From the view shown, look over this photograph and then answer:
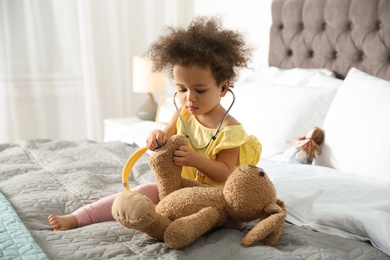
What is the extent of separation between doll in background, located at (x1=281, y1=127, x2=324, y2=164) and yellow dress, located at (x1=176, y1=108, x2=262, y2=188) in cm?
44

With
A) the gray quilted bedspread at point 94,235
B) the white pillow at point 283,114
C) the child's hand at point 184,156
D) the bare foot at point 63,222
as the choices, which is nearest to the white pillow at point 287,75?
the white pillow at point 283,114

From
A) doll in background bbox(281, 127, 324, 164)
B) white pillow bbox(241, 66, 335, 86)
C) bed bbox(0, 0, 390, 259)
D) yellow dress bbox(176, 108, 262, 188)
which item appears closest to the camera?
bed bbox(0, 0, 390, 259)

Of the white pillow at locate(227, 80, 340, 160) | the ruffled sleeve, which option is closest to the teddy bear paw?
the ruffled sleeve

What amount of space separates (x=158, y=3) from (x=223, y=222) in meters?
2.93

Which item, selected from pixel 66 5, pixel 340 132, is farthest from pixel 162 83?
pixel 340 132

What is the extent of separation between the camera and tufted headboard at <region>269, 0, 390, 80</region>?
1.97 m

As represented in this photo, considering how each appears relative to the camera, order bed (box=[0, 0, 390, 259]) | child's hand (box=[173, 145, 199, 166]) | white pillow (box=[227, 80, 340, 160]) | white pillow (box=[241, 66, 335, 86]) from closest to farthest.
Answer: bed (box=[0, 0, 390, 259]) → child's hand (box=[173, 145, 199, 166]) → white pillow (box=[227, 80, 340, 160]) → white pillow (box=[241, 66, 335, 86])

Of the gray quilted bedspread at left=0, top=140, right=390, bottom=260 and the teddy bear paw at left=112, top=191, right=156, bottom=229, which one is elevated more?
the teddy bear paw at left=112, top=191, right=156, bottom=229

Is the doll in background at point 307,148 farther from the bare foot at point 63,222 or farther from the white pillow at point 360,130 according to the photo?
the bare foot at point 63,222

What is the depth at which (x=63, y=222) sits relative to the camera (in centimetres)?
117

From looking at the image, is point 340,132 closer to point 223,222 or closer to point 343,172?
point 343,172

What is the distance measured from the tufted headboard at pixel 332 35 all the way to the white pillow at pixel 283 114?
27cm

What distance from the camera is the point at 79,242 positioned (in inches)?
40.8

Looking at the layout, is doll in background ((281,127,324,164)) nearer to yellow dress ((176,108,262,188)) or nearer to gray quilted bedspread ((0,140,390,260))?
yellow dress ((176,108,262,188))
